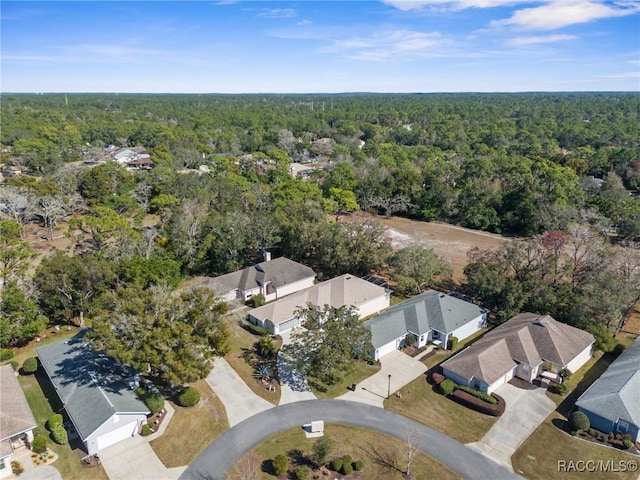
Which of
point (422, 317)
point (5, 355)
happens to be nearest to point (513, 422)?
point (422, 317)

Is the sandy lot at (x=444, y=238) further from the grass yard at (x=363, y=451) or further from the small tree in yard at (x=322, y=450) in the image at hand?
the small tree in yard at (x=322, y=450)

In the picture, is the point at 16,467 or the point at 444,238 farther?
the point at 444,238

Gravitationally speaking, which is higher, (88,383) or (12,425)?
(88,383)

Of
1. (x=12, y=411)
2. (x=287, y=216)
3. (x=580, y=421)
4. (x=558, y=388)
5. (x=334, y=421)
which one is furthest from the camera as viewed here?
(x=287, y=216)

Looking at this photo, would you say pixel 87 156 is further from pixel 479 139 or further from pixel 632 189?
pixel 632 189

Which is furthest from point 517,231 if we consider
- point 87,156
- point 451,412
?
point 87,156

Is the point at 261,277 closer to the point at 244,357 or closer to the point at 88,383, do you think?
the point at 244,357

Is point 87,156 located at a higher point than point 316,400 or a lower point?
higher
